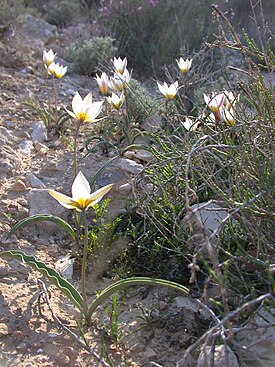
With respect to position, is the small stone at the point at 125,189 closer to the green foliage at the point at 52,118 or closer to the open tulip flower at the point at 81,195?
the green foliage at the point at 52,118

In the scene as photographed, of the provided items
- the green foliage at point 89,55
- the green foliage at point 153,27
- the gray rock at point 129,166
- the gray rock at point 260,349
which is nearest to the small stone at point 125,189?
the gray rock at point 129,166

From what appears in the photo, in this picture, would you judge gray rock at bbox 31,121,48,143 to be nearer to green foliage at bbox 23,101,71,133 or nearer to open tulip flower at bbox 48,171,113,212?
green foliage at bbox 23,101,71,133

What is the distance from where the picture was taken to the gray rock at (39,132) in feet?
13.5

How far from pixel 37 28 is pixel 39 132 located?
4.42 meters

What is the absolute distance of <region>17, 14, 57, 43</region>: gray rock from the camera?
24.3 feet

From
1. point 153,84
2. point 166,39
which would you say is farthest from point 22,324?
point 166,39

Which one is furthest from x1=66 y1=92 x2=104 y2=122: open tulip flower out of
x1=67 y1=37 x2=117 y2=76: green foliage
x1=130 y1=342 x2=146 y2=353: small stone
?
x1=67 y1=37 x2=117 y2=76: green foliage

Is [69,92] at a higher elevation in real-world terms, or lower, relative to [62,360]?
higher

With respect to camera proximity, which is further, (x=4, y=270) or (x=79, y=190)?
(x=4, y=270)

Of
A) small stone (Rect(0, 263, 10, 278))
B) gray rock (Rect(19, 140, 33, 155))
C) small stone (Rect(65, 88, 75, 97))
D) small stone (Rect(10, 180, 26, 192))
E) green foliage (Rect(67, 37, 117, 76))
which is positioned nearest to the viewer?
small stone (Rect(0, 263, 10, 278))

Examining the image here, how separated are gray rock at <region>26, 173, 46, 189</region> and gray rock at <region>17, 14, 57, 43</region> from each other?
421 cm

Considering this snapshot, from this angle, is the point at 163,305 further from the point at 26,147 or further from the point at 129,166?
the point at 26,147

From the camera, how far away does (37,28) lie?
26.8ft

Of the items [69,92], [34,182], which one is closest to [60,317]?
[34,182]
